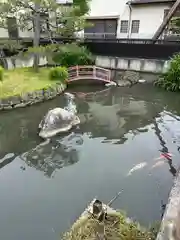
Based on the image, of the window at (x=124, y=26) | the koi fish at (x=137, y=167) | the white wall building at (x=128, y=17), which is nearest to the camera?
the koi fish at (x=137, y=167)

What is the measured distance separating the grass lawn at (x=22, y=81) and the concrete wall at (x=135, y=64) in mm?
4784

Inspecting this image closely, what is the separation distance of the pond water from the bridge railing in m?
4.03

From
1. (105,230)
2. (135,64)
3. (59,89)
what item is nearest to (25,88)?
(59,89)

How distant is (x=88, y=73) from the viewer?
1586 cm

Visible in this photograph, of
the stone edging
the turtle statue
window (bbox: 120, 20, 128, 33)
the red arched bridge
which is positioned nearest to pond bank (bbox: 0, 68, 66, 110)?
the stone edging

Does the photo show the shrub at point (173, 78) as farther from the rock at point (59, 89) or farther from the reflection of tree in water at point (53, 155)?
the reflection of tree in water at point (53, 155)

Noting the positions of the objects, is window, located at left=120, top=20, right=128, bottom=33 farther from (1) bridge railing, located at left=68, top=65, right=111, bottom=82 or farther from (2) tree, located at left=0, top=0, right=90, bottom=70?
(1) bridge railing, located at left=68, top=65, right=111, bottom=82

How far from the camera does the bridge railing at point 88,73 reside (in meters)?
15.6

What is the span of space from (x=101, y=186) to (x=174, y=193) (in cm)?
237

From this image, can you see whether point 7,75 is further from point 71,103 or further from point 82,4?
point 82,4

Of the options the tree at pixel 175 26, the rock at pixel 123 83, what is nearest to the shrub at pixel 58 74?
the rock at pixel 123 83

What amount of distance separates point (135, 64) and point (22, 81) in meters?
8.19

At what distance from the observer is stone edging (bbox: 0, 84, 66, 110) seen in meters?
11.5

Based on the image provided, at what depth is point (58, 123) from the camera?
942cm
